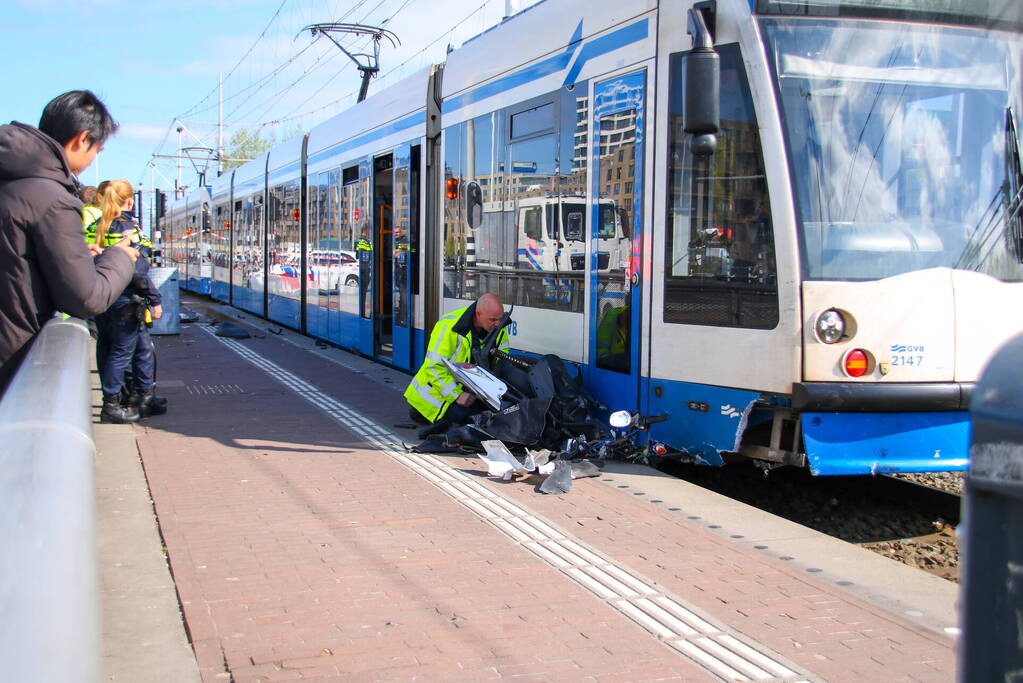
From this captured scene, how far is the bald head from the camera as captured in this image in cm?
764

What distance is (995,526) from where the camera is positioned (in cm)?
108

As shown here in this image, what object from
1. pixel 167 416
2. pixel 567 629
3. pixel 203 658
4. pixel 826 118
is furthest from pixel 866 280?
pixel 167 416

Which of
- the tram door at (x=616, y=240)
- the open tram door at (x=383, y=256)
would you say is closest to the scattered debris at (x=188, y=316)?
the open tram door at (x=383, y=256)

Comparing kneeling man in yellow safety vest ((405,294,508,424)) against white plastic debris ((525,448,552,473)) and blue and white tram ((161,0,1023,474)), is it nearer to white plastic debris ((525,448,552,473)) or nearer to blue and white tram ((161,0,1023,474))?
blue and white tram ((161,0,1023,474))

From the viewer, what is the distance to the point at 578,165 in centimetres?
717

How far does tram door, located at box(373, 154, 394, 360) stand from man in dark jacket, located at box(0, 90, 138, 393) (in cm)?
878

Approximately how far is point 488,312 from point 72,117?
14.9 ft

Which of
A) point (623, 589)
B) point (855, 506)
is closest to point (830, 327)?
point (855, 506)

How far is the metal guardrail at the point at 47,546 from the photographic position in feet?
2.88

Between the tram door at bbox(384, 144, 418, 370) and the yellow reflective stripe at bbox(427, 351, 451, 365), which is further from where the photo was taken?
the tram door at bbox(384, 144, 418, 370)

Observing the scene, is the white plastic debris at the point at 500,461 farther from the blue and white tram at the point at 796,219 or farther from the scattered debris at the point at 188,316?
the scattered debris at the point at 188,316

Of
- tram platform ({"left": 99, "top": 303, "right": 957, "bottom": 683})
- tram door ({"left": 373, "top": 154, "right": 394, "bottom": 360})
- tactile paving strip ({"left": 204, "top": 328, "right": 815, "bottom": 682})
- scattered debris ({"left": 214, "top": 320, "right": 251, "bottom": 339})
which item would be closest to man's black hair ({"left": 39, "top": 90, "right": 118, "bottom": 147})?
tram platform ({"left": 99, "top": 303, "right": 957, "bottom": 683})

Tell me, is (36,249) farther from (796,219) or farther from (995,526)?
(796,219)

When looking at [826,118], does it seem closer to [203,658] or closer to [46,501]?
[203,658]
